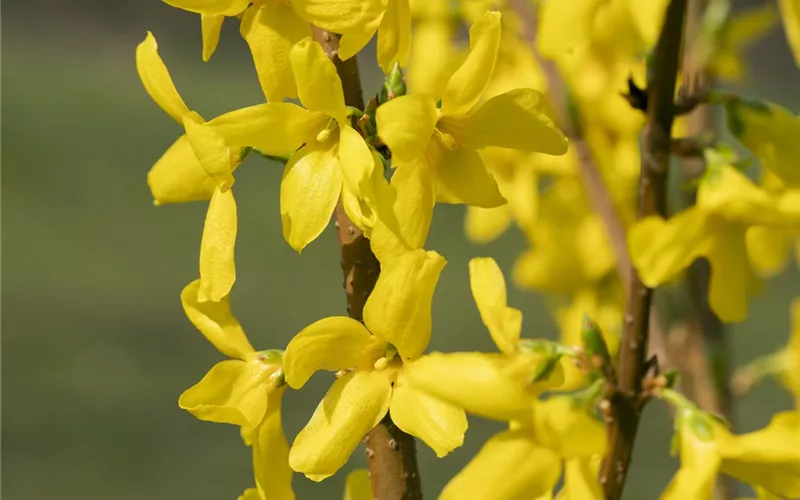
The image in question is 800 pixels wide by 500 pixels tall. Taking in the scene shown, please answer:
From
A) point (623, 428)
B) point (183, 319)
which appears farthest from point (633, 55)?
point (183, 319)

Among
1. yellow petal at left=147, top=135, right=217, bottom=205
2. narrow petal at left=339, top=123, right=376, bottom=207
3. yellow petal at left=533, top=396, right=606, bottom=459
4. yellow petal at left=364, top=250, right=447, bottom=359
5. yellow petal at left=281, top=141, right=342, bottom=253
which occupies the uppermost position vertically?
narrow petal at left=339, top=123, right=376, bottom=207

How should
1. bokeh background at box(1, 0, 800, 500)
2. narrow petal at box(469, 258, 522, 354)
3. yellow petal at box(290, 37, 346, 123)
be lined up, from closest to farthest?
yellow petal at box(290, 37, 346, 123) < narrow petal at box(469, 258, 522, 354) < bokeh background at box(1, 0, 800, 500)

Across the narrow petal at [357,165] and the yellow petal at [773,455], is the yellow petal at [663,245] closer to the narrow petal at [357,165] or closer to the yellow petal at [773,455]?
the yellow petal at [773,455]

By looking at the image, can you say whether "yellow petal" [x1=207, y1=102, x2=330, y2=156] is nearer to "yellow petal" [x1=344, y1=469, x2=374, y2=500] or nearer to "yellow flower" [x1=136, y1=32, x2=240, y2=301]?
"yellow flower" [x1=136, y1=32, x2=240, y2=301]

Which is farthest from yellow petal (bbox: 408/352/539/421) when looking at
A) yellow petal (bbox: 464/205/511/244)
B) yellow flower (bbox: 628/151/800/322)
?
yellow petal (bbox: 464/205/511/244)

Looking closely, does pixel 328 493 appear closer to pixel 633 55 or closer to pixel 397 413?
pixel 633 55

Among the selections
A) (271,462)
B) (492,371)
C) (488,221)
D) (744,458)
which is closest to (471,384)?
(492,371)

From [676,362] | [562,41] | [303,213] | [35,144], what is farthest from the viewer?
[35,144]
